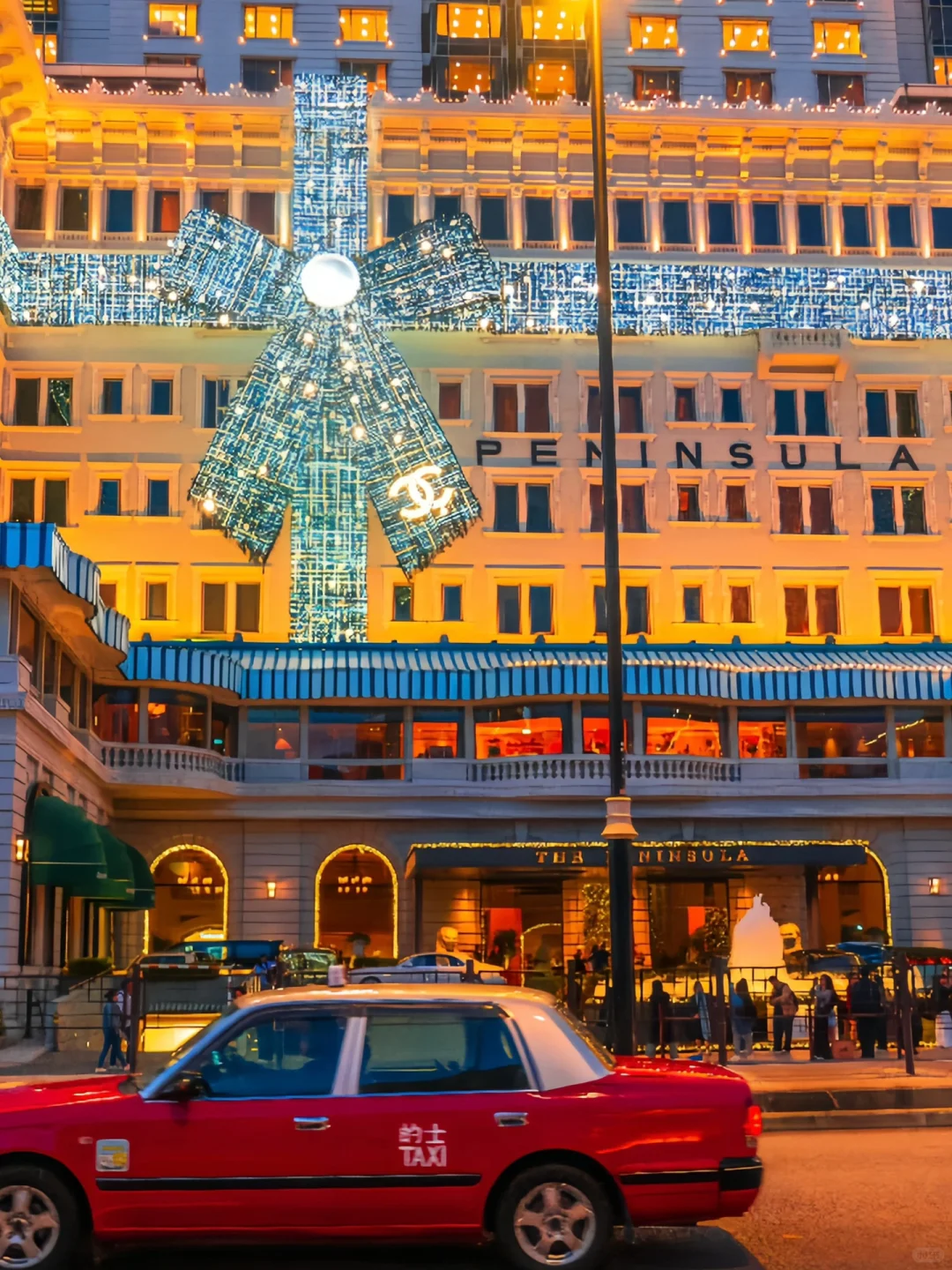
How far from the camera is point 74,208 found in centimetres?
5209

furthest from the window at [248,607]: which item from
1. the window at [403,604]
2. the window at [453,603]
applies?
the window at [453,603]

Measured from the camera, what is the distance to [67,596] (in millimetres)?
32625

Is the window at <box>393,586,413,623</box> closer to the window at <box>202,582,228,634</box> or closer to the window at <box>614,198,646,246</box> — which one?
the window at <box>202,582,228,634</box>

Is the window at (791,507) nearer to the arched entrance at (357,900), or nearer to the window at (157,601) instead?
the arched entrance at (357,900)

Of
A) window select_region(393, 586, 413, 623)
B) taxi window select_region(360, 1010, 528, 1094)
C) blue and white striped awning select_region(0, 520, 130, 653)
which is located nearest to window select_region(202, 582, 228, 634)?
window select_region(393, 586, 413, 623)

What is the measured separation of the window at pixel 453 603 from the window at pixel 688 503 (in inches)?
293

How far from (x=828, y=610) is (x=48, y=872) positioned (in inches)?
1102

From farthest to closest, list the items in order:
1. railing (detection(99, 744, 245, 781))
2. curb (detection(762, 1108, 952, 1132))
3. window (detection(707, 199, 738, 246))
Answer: window (detection(707, 199, 738, 246))
railing (detection(99, 744, 245, 781))
curb (detection(762, 1108, 952, 1132))

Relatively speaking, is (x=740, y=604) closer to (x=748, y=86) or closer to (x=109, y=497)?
(x=748, y=86)

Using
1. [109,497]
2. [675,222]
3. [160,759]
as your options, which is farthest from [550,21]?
[160,759]

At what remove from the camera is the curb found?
58.7 ft

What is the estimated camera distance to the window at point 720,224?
5372 centimetres

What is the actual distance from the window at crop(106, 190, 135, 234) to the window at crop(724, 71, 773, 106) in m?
20.9

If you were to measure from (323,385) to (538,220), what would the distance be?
9.51 m
